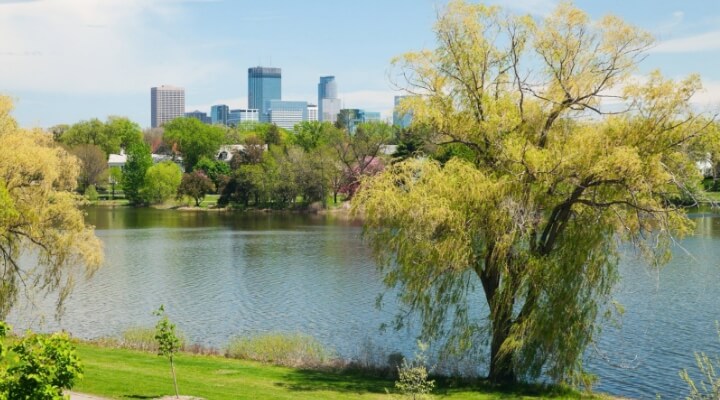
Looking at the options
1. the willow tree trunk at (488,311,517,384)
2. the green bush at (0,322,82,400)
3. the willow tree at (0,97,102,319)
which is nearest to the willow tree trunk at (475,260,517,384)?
the willow tree trunk at (488,311,517,384)

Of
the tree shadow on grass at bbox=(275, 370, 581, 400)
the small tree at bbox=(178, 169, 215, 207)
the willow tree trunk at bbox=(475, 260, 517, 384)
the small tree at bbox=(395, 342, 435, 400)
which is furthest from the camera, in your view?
the small tree at bbox=(178, 169, 215, 207)

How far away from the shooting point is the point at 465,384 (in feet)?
70.2

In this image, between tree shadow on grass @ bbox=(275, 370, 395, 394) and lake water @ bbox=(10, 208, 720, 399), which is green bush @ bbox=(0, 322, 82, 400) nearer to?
tree shadow on grass @ bbox=(275, 370, 395, 394)

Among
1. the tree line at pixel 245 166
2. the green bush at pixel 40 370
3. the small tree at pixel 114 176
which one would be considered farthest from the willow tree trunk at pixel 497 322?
the small tree at pixel 114 176

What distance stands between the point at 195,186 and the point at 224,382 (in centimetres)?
8856

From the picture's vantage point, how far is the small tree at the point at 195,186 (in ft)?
349

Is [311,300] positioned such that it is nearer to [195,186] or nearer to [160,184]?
[195,186]

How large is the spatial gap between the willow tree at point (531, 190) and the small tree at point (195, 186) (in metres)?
87.7

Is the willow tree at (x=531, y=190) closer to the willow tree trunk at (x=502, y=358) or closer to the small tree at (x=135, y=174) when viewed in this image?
the willow tree trunk at (x=502, y=358)

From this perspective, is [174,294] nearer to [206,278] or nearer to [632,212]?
[206,278]

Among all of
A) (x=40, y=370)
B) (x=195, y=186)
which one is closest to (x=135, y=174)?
(x=195, y=186)

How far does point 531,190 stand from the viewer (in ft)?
67.7

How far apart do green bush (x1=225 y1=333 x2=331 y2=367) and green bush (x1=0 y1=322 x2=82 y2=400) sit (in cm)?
1331

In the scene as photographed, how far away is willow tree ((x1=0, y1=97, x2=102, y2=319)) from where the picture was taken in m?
25.8
